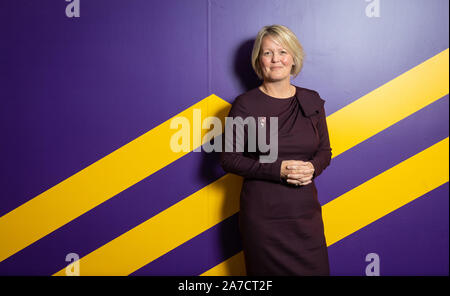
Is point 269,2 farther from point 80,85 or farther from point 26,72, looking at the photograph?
point 26,72

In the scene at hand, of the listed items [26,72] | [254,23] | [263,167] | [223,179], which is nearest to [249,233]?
[263,167]

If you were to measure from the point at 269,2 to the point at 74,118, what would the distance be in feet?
4.41

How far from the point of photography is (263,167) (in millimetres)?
1647

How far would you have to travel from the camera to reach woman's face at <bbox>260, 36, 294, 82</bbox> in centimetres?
175

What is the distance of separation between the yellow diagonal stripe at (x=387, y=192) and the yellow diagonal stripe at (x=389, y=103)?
27 cm

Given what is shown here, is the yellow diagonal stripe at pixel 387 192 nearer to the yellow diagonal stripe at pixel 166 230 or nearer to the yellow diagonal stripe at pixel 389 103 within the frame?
the yellow diagonal stripe at pixel 389 103

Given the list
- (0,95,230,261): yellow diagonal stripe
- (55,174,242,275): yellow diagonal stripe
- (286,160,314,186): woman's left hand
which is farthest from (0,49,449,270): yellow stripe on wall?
(286,160,314,186): woman's left hand

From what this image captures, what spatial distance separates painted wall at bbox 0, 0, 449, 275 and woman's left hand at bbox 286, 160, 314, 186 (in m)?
0.50

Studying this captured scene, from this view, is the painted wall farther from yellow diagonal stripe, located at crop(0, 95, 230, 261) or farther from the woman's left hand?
the woman's left hand

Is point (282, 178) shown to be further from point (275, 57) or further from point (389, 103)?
point (389, 103)

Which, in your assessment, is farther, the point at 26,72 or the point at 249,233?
the point at 26,72

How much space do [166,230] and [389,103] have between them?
1547 mm

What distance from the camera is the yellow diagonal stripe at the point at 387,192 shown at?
213 centimetres

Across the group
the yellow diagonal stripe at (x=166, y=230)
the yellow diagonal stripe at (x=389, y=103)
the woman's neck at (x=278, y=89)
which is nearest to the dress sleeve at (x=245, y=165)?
the woman's neck at (x=278, y=89)
